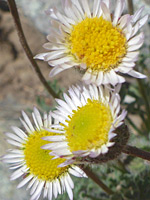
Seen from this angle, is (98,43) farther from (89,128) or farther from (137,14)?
(89,128)

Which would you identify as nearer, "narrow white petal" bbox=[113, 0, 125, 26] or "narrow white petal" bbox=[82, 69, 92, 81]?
"narrow white petal" bbox=[82, 69, 92, 81]

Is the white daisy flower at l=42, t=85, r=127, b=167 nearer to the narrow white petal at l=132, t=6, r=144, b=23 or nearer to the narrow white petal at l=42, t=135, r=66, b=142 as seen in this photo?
the narrow white petal at l=42, t=135, r=66, b=142

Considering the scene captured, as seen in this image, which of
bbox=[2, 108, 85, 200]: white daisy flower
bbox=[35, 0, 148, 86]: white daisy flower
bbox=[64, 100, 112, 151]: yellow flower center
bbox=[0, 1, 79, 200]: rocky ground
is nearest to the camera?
bbox=[64, 100, 112, 151]: yellow flower center

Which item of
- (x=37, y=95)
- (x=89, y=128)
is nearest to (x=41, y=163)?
(x=89, y=128)

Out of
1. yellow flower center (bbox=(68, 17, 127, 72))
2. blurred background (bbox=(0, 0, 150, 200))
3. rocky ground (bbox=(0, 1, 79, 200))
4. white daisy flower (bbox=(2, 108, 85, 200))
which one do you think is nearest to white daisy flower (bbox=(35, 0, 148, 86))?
yellow flower center (bbox=(68, 17, 127, 72))

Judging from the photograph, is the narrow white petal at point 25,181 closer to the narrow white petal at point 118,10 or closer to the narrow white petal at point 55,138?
the narrow white petal at point 55,138

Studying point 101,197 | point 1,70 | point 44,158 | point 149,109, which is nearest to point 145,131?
point 149,109

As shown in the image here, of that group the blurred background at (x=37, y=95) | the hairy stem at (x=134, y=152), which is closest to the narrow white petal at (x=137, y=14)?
the blurred background at (x=37, y=95)
